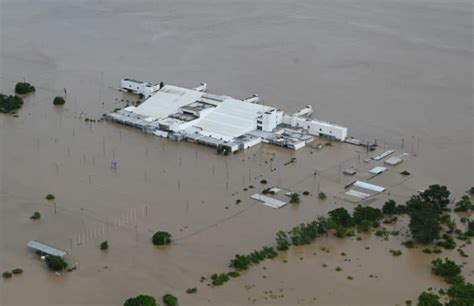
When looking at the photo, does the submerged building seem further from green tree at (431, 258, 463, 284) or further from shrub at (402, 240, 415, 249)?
green tree at (431, 258, 463, 284)

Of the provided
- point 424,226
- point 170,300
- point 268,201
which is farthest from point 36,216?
point 424,226

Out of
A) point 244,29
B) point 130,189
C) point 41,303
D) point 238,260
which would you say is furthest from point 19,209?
point 244,29

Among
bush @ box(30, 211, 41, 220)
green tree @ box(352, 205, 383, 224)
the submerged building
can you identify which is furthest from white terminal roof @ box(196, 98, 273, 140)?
bush @ box(30, 211, 41, 220)

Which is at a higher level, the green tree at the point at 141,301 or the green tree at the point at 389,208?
the green tree at the point at 141,301

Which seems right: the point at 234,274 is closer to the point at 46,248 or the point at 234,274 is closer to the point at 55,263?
the point at 55,263

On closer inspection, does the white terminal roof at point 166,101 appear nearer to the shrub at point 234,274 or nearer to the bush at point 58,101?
the bush at point 58,101

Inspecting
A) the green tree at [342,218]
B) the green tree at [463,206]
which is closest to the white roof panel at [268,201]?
the green tree at [342,218]
